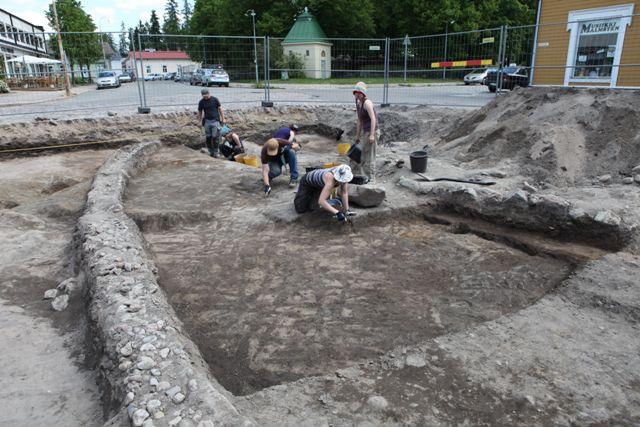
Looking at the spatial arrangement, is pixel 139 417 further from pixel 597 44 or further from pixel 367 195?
pixel 597 44

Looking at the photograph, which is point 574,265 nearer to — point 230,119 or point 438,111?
point 438,111

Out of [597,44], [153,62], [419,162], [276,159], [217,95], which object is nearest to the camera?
[419,162]

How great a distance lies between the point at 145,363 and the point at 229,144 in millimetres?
8385

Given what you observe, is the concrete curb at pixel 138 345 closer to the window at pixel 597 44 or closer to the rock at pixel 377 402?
the rock at pixel 377 402

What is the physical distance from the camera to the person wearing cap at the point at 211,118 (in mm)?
10047

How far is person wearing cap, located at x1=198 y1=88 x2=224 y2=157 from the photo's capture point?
10.0 meters

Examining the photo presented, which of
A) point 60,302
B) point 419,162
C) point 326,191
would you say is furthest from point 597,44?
point 60,302

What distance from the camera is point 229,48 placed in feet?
42.7

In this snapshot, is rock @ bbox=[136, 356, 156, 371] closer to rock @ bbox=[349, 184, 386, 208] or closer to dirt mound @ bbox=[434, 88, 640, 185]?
rock @ bbox=[349, 184, 386, 208]

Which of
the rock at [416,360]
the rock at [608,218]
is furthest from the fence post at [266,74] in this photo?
the rock at [416,360]

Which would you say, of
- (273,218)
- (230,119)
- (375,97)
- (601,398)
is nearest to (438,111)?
(375,97)

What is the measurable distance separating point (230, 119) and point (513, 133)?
780 centimetres

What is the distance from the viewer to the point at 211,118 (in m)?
10.2

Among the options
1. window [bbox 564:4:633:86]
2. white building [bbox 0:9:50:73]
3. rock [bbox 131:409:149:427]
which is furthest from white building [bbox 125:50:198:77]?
white building [bbox 0:9:50:73]
